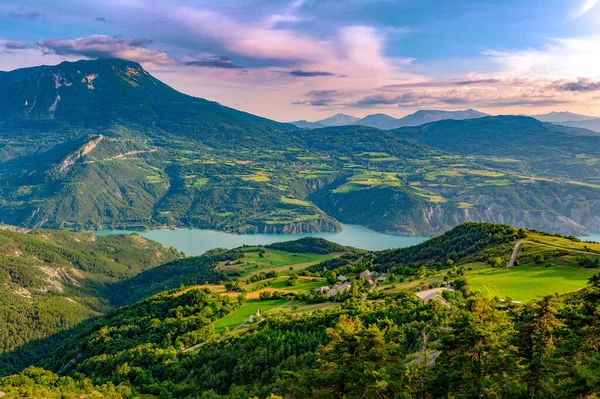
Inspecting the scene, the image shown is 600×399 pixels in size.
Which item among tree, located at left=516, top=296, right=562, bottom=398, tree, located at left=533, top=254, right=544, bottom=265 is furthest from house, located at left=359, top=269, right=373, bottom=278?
tree, located at left=516, top=296, right=562, bottom=398

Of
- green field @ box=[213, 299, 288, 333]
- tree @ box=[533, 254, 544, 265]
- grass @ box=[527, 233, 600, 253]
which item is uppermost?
grass @ box=[527, 233, 600, 253]

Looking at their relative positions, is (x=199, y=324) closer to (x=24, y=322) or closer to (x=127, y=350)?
(x=127, y=350)

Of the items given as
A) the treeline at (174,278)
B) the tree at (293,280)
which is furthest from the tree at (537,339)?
the treeline at (174,278)

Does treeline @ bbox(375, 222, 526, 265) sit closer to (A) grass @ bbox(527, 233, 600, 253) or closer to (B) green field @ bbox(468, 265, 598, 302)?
(A) grass @ bbox(527, 233, 600, 253)

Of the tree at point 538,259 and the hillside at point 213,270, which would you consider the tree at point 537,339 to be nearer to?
the tree at point 538,259

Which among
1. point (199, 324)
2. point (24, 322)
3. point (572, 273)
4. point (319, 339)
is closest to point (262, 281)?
point (199, 324)

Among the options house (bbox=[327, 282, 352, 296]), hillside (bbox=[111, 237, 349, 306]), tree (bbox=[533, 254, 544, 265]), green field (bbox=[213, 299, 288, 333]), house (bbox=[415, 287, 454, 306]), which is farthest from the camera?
hillside (bbox=[111, 237, 349, 306])

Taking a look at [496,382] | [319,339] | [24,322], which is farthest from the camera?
[24,322]
